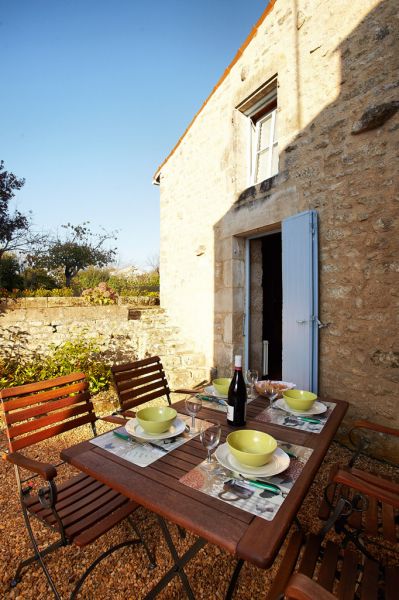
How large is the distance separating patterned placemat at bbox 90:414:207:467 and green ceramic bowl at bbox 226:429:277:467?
0.90 feet

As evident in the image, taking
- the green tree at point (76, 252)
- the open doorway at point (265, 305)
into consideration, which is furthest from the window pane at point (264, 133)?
the green tree at point (76, 252)

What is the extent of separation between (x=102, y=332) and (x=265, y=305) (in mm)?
2896

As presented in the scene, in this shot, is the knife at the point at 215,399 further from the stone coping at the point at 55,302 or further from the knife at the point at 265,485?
the stone coping at the point at 55,302

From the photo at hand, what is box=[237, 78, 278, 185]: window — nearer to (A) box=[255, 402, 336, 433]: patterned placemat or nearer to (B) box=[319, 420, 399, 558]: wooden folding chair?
(A) box=[255, 402, 336, 433]: patterned placemat

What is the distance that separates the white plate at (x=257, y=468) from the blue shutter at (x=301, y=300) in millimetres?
1992

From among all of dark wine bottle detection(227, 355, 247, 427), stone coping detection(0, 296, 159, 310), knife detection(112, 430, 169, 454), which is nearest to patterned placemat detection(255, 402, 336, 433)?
dark wine bottle detection(227, 355, 247, 427)

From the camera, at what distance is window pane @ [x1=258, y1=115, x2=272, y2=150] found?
420 centimetres

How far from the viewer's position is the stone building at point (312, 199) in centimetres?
261

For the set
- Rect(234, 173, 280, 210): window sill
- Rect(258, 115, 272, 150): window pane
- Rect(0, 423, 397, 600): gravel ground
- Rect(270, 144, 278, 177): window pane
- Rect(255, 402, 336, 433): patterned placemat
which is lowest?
Rect(0, 423, 397, 600): gravel ground

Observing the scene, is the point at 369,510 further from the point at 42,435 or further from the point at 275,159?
the point at 275,159

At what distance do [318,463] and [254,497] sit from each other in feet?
1.24

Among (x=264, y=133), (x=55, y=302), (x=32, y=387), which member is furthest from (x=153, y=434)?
(x=55, y=302)

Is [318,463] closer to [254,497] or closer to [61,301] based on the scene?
[254,497]

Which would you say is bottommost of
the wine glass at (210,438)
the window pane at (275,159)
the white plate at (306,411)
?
the white plate at (306,411)
